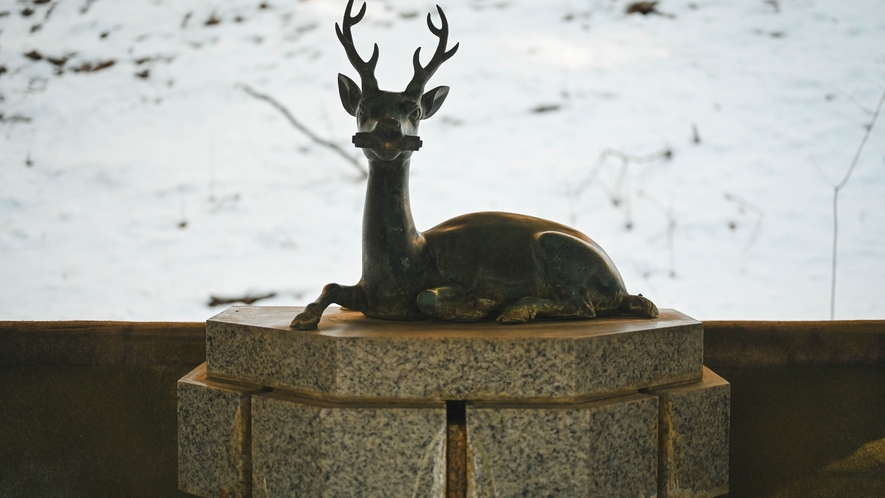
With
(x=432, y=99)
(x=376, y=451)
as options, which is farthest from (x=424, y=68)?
(x=376, y=451)

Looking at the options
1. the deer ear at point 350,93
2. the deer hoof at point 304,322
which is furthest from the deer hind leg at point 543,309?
the deer ear at point 350,93

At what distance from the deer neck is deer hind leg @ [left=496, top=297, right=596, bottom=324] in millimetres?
305

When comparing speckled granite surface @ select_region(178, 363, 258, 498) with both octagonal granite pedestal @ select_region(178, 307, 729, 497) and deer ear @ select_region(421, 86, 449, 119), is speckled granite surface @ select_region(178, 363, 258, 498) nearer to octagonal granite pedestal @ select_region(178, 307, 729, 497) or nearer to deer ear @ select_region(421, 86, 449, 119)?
octagonal granite pedestal @ select_region(178, 307, 729, 497)

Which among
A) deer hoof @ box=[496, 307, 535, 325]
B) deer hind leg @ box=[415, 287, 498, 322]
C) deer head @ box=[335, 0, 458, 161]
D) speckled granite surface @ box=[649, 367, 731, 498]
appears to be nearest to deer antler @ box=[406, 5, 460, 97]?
deer head @ box=[335, 0, 458, 161]

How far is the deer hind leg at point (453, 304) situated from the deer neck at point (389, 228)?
0.10 metres

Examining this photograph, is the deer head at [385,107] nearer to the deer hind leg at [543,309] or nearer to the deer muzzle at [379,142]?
the deer muzzle at [379,142]

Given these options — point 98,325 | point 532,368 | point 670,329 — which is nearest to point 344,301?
point 532,368

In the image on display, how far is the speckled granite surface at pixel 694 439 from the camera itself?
247cm

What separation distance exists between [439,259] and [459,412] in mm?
490

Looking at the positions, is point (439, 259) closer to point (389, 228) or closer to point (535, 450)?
point (389, 228)

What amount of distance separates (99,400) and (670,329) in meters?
2.22

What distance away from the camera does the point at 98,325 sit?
3.39m

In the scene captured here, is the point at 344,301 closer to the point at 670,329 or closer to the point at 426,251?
the point at 426,251

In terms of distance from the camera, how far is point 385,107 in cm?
249
